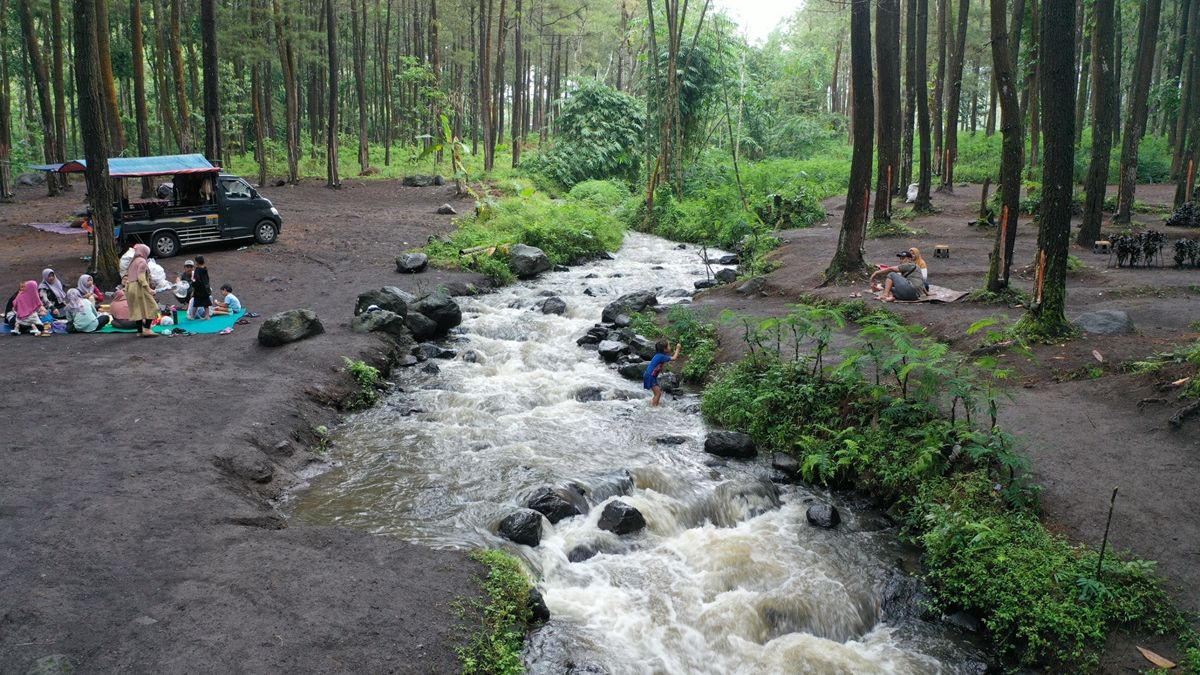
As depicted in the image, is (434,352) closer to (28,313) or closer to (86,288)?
(86,288)

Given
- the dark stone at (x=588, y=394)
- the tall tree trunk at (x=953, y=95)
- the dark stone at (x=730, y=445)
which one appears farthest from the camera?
the tall tree trunk at (x=953, y=95)

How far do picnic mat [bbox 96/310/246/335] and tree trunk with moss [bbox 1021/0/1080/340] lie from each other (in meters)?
12.8

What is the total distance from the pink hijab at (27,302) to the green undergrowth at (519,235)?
27.6ft

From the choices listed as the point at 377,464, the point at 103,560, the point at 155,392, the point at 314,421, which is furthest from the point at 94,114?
the point at 103,560

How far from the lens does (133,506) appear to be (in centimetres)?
690

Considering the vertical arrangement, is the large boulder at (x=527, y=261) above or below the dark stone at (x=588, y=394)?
above

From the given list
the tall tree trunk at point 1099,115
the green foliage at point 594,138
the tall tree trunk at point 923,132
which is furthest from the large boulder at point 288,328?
the green foliage at point 594,138

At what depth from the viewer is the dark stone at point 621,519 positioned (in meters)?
7.77

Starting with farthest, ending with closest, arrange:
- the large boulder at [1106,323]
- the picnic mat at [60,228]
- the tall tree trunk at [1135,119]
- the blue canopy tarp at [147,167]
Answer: the picnic mat at [60,228] < the tall tree trunk at [1135,119] < the blue canopy tarp at [147,167] < the large boulder at [1106,323]

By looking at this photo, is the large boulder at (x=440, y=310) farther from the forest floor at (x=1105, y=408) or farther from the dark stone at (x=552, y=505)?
the dark stone at (x=552, y=505)

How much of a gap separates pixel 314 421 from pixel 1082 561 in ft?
28.5

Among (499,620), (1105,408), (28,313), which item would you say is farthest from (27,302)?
(1105,408)

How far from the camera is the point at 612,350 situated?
13352 millimetres

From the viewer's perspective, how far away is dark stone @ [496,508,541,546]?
740cm
